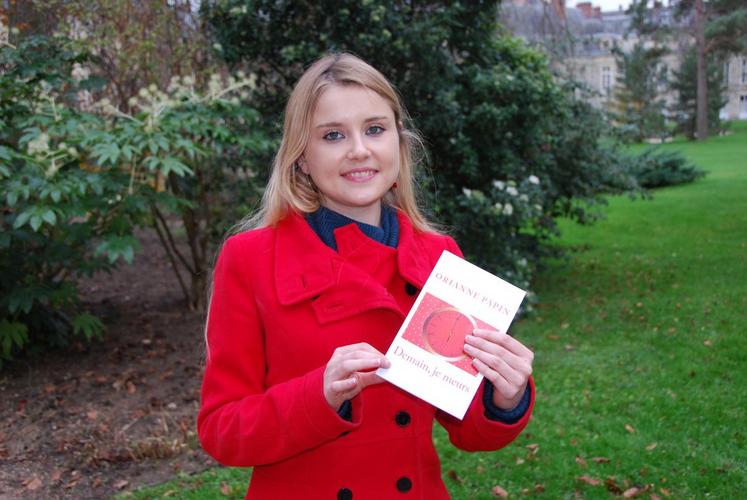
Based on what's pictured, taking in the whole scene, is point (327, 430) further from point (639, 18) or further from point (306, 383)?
point (639, 18)

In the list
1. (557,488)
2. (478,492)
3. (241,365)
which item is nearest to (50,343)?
(478,492)

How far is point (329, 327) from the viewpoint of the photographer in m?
1.90

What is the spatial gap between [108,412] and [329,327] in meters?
3.88

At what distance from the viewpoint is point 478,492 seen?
14.2 ft

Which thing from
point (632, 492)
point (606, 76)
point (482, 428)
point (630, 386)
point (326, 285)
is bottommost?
point (606, 76)

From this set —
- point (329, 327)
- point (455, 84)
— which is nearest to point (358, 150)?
point (329, 327)

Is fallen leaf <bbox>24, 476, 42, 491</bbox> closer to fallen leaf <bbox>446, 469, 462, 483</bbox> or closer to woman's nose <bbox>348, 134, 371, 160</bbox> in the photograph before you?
fallen leaf <bbox>446, 469, 462, 483</bbox>

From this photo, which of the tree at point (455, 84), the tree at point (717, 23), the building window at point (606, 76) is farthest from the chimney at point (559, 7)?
the building window at point (606, 76)

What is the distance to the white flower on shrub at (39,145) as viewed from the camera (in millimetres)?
4812

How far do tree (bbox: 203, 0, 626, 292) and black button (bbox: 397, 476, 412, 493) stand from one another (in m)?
4.79

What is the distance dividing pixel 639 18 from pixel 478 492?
32.1 metres

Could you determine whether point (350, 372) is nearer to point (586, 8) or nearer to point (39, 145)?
point (39, 145)

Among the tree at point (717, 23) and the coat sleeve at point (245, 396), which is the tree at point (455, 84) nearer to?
the coat sleeve at point (245, 396)

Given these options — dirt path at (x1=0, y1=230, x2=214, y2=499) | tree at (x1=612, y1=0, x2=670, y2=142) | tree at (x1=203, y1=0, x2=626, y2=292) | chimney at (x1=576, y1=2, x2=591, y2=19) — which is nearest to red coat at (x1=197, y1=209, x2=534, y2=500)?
dirt path at (x1=0, y1=230, x2=214, y2=499)
